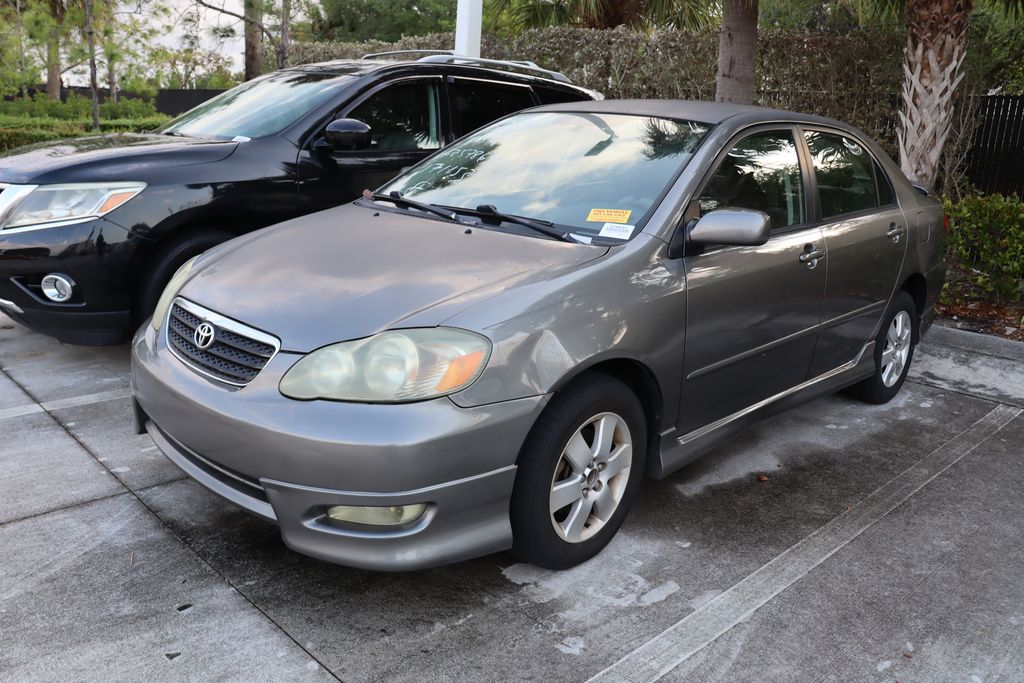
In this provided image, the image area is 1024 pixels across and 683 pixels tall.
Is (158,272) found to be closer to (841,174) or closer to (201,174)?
(201,174)

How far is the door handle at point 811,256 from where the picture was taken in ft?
13.2

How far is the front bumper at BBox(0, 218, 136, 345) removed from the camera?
179 inches

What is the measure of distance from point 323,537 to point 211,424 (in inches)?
20.2

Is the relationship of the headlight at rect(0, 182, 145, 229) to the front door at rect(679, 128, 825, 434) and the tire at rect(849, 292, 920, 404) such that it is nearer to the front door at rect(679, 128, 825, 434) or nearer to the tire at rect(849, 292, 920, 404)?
the front door at rect(679, 128, 825, 434)

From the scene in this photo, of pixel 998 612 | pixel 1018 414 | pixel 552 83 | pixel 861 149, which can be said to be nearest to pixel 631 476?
pixel 998 612

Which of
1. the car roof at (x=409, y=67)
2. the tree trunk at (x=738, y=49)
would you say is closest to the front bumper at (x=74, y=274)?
the car roof at (x=409, y=67)

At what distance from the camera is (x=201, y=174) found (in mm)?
4926

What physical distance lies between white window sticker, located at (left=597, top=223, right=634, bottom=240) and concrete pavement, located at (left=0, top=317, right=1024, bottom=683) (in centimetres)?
115

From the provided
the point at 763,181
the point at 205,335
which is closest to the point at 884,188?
the point at 763,181

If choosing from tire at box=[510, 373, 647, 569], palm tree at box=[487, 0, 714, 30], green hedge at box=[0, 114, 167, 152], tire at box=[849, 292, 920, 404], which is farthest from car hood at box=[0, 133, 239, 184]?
palm tree at box=[487, 0, 714, 30]

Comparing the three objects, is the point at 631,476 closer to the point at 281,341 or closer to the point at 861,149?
the point at 281,341

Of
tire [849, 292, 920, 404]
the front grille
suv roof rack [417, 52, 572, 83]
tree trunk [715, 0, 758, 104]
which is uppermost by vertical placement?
tree trunk [715, 0, 758, 104]

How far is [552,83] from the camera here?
670cm

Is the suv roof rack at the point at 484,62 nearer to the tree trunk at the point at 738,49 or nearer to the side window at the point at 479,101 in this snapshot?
the side window at the point at 479,101
